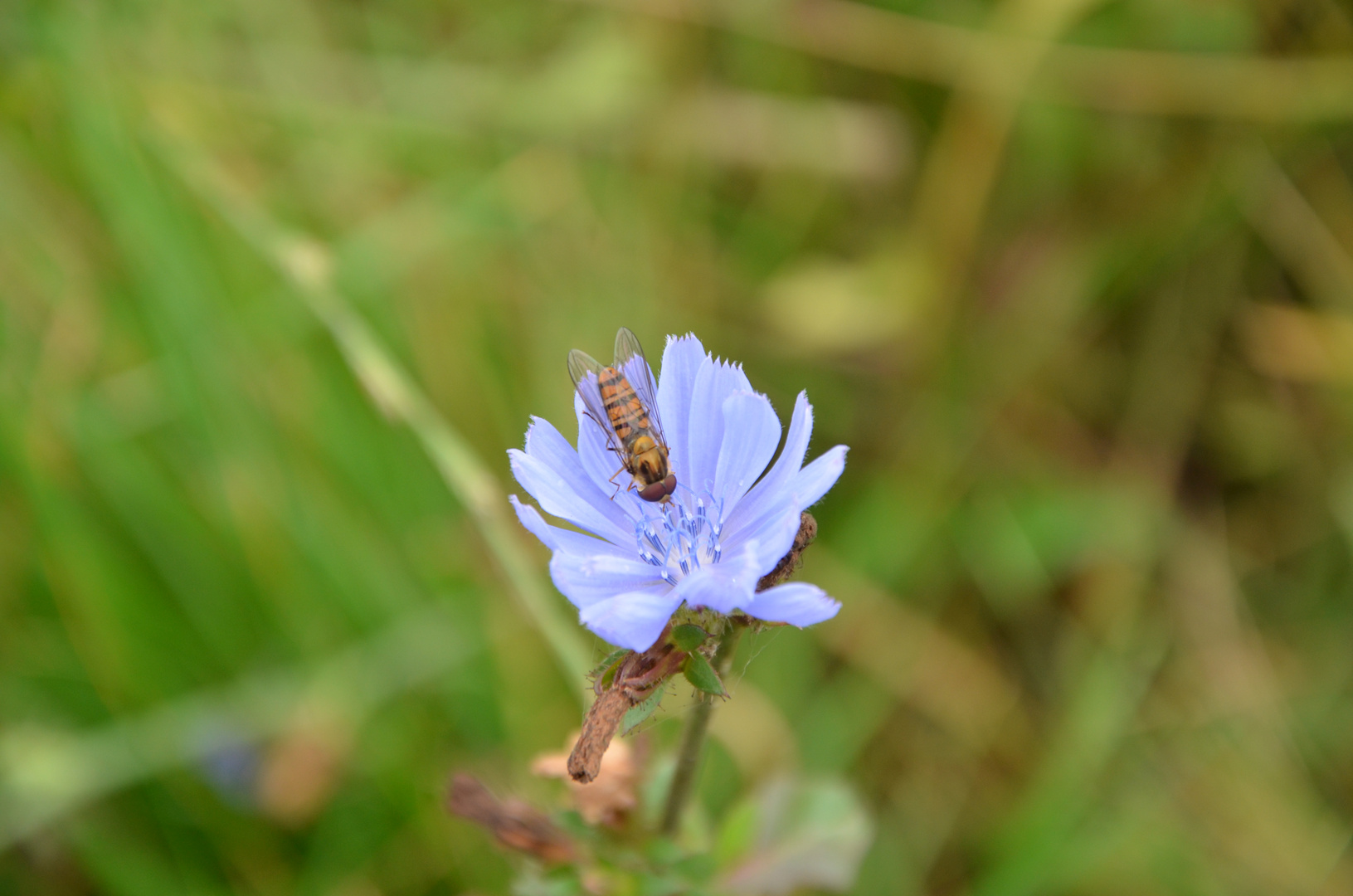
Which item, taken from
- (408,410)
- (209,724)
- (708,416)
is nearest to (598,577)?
(708,416)

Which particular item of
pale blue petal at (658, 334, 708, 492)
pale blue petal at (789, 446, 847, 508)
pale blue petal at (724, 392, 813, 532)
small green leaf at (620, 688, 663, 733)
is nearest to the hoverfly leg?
pale blue petal at (658, 334, 708, 492)

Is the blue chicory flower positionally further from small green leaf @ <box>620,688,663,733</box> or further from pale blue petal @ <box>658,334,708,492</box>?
small green leaf @ <box>620,688,663,733</box>

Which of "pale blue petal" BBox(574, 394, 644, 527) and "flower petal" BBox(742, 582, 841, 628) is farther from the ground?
"pale blue petal" BBox(574, 394, 644, 527)

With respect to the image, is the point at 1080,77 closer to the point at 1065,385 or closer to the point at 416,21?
the point at 1065,385

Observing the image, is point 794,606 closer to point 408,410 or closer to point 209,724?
point 408,410

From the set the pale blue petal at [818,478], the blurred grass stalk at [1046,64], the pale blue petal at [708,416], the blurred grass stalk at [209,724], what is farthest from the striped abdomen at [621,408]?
the blurred grass stalk at [1046,64]

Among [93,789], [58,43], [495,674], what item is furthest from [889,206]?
[93,789]

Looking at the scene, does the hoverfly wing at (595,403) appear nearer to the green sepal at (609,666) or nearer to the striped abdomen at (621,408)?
the striped abdomen at (621,408)

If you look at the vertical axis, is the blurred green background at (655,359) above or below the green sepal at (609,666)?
above
